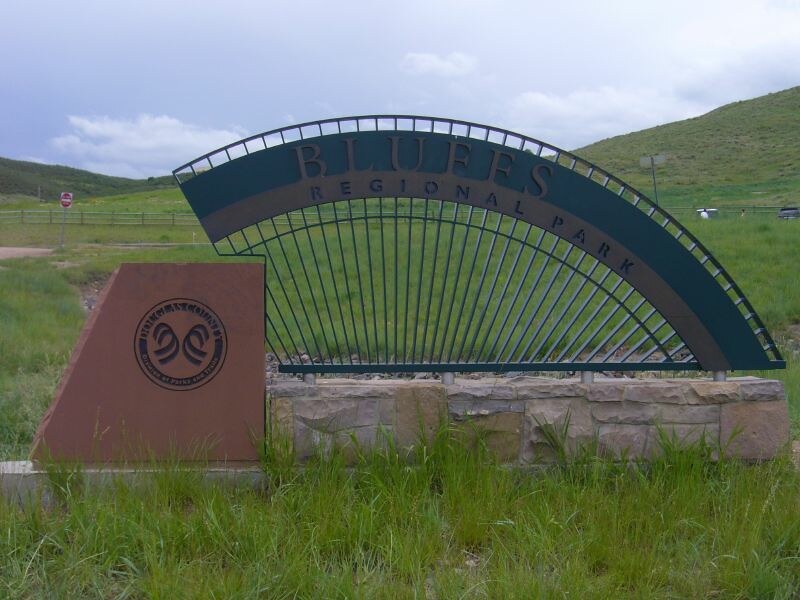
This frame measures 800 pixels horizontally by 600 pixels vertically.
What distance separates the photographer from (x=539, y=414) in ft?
15.4

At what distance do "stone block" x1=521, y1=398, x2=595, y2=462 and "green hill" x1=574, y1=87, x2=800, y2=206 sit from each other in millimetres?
34672

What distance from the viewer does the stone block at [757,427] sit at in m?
4.79

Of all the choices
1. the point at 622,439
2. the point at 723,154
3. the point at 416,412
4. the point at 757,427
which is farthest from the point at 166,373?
the point at 723,154

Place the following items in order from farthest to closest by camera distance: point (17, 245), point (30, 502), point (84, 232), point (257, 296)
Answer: point (84, 232), point (17, 245), point (257, 296), point (30, 502)

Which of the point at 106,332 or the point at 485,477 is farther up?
the point at 106,332

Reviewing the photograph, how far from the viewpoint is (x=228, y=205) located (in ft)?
15.2

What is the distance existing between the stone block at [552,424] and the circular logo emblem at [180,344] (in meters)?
1.78

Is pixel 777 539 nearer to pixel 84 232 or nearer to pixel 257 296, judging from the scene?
pixel 257 296

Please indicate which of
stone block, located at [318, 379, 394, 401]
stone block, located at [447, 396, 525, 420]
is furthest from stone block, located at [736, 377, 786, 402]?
stone block, located at [318, 379, 394, 401]

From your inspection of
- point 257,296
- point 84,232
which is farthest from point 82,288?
point 84,232

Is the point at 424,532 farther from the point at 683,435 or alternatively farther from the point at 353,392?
the point at 683,435

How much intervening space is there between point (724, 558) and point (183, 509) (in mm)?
2574

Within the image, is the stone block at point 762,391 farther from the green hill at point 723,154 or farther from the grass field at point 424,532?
the green hill at point 723,154

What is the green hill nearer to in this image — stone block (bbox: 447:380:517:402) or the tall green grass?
stone block (bbox: 447:380:517:402)
